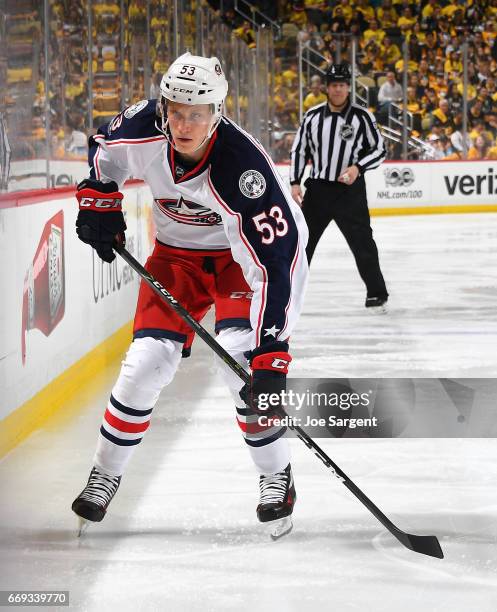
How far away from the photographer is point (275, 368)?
7.19ft

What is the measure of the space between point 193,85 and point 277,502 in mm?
970

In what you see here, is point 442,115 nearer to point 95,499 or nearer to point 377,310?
point 377,310

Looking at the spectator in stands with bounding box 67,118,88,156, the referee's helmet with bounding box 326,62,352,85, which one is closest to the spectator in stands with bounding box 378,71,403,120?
the referee's helmet with bounding box 326,62,352,85

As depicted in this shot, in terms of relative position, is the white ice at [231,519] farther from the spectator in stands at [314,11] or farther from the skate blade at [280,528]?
the spectator in stands at [314,11]

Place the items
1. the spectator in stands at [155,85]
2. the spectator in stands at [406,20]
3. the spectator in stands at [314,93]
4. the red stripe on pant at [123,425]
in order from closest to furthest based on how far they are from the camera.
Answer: the red stripe on pant at [123,425] → the spectator in stands at [155,85] → the spectator in stands at [314,93] → the spectator in stands at [406,20]

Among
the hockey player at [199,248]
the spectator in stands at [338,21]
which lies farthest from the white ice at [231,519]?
the spectator in stands at [338,21]

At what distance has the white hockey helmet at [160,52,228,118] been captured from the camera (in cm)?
218

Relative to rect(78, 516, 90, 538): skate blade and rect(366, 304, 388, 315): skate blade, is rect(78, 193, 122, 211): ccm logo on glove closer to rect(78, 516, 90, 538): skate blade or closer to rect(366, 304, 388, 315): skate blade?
rect(78, 516, 90, 538): skate blade

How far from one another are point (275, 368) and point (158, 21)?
4938 millimetres

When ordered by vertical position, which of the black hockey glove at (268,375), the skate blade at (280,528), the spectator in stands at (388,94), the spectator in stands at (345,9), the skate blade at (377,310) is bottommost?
the spectator in stands at (388,94)

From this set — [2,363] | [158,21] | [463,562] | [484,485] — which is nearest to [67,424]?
[2,363]

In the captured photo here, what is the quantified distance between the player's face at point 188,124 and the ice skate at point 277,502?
834 mm

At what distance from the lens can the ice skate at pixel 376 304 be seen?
5.86 meters

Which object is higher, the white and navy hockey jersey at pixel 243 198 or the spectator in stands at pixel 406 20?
the white and navy hockey jersey at pixel 243 198
